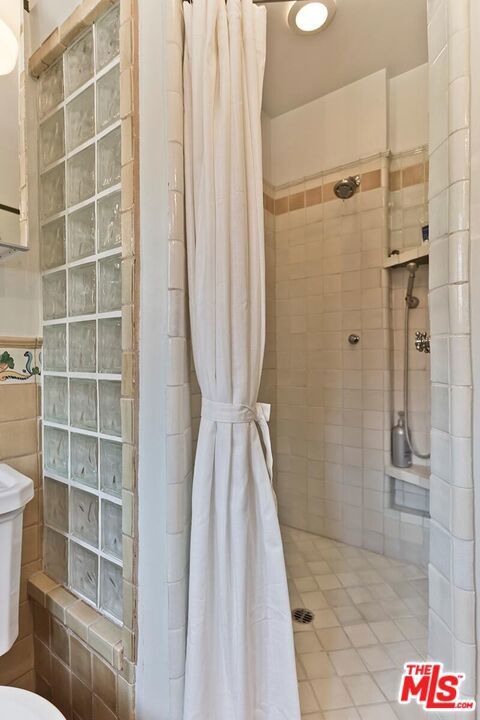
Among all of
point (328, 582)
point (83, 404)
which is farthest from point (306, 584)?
point (83, 404)

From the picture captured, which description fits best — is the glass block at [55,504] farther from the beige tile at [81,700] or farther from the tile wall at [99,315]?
the beige tile at [81,700]

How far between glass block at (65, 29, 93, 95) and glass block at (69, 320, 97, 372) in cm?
71

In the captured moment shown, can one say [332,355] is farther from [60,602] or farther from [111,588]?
[60,602]

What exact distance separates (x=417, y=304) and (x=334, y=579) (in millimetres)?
1379

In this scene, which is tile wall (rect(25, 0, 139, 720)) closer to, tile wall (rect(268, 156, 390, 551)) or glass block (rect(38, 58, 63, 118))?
glass block (rect(38, 58, 63, 118))

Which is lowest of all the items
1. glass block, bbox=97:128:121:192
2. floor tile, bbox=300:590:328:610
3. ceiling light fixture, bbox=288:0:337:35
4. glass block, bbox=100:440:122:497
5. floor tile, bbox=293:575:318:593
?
floor tile, bbox=293:575:318:593

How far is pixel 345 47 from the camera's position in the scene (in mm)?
1613

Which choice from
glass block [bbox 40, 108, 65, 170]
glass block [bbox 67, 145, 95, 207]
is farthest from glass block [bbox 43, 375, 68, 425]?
glass block [bbox 40, 108, 65, 170]

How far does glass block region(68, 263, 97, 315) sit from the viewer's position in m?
1.01

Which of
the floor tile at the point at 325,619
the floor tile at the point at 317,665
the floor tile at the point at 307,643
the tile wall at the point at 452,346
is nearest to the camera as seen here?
the tile wall at the point at 452,346

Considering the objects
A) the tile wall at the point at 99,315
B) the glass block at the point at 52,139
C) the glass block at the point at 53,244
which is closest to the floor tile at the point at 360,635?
the tile wall at the point at 99,315

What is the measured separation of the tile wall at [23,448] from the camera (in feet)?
3.56

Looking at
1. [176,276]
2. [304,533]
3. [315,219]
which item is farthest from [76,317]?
[304,533]

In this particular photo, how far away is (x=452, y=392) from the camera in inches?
27.3
